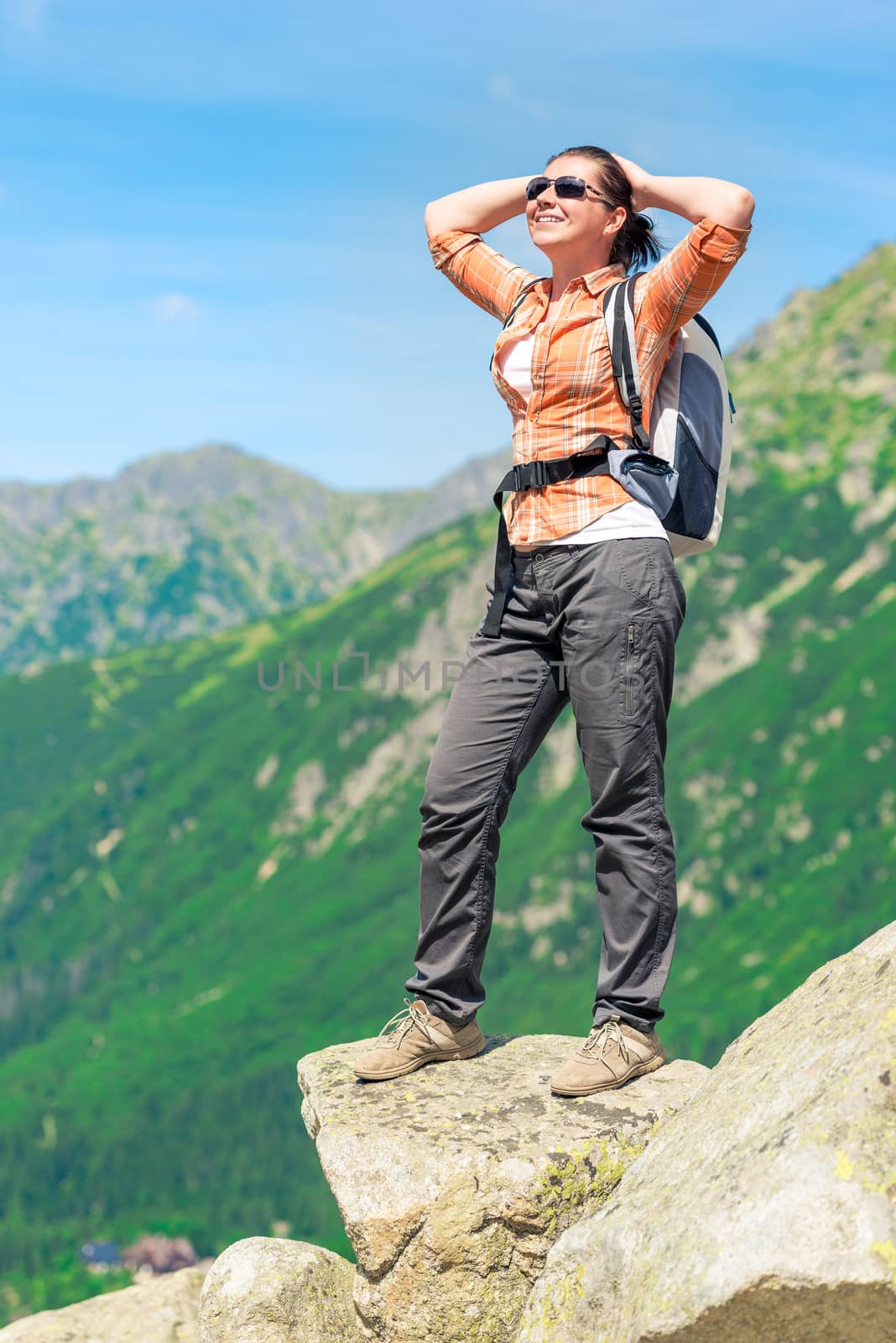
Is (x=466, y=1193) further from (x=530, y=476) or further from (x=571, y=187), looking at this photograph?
(x=571, y=187)

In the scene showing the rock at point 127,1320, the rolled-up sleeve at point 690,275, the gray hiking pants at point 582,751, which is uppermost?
the rolled-up sleeve at point 690,275

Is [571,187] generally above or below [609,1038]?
above

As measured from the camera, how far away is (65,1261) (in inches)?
7293

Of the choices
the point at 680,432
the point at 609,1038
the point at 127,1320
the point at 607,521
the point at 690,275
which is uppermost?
the point at 690,275

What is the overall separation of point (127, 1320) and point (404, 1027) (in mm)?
4425

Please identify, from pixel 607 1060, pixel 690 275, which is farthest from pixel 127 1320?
pixel 690 275

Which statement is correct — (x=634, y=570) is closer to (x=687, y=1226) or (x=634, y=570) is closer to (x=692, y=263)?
(x=692, y=263)

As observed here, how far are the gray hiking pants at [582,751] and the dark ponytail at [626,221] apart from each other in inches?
75.6

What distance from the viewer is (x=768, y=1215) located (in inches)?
216

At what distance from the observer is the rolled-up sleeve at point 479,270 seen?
835 cm

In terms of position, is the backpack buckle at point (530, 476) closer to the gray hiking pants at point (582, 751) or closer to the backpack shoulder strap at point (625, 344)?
the gray hiking pants at point (582, 751)

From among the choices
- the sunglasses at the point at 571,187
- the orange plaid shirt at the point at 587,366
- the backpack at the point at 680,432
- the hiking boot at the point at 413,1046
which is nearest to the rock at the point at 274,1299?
the hiking boot at the point at 413,1046

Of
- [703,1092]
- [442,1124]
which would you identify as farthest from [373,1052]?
[703,1092]

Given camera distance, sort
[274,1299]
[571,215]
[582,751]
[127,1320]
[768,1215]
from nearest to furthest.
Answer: [768,1215]
[571,215]
[582,751]
[274,1299]
[127,1320]
